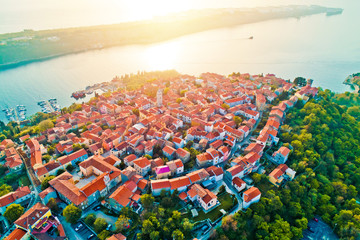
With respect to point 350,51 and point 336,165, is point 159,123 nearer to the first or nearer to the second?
point 336,165

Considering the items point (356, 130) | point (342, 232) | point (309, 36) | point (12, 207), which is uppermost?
point (309, 36)

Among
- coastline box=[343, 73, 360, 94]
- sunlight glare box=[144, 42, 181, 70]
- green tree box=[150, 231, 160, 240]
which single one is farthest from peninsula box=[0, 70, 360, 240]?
sunlight glare box=[144, 42, 181, 70]

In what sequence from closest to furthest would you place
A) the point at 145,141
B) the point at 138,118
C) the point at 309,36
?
the point at 145,141 → the point at 138,118 → the point at 309,36

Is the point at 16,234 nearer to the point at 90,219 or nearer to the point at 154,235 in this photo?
the point at 90,219

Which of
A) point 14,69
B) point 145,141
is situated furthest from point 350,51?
point 14,69

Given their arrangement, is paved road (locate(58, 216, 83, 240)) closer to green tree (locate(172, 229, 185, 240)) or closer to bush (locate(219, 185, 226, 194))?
green tree (locate(172, 229, 185, 240))

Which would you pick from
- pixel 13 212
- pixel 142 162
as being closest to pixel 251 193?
pixel 142 162
